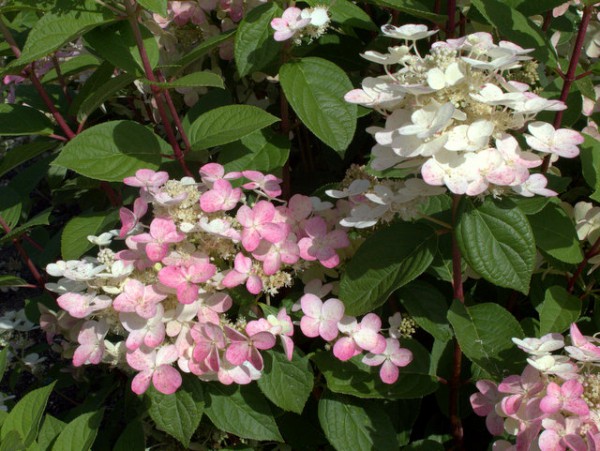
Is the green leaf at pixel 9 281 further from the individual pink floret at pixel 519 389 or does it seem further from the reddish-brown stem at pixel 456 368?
the individual pink floret at pixel 519 389

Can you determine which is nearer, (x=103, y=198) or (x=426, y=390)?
(x=426, y=390)

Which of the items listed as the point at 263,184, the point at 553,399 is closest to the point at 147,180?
the point at 263,184

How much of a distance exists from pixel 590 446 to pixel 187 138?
0.99 meters

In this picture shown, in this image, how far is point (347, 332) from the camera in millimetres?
1257

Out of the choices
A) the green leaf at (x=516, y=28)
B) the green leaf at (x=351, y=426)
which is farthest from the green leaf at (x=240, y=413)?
the green leaf at (x=516, y=28)

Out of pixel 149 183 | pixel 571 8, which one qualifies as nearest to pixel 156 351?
pixel 149 183

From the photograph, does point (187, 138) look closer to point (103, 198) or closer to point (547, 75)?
point (103, 198)

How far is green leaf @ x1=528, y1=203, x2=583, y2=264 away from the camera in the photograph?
51.0 inches

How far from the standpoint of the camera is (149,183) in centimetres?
123

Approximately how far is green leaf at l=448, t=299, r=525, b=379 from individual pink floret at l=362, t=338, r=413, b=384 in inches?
5.0

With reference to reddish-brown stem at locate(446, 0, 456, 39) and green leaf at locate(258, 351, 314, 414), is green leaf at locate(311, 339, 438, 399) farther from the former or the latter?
reddish-brown stem at locate(446, 0, 456, 39)

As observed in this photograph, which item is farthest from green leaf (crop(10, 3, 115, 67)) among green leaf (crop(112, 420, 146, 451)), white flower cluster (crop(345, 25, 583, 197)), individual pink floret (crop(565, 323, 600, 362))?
individual pink floret (crop(565, 323, 600, 362))

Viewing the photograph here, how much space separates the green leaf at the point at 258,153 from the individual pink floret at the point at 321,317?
0.37 metres

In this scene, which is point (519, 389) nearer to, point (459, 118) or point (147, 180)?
point (459, 118)
